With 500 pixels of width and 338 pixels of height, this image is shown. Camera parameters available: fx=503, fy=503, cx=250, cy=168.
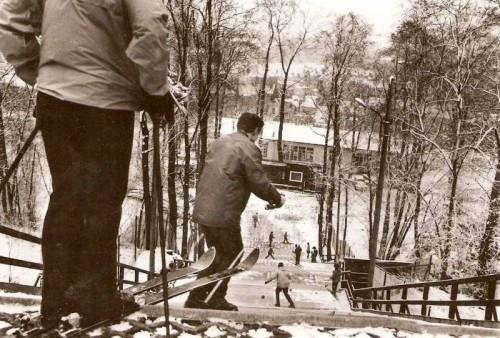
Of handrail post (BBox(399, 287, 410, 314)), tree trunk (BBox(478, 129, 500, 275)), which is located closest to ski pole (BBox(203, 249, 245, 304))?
handrail post (BBox(399, 287, 410, 314))

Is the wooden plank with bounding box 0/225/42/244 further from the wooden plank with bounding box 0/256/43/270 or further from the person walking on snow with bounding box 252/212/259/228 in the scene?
the person walking on snow with bounding box 252/212/259/228

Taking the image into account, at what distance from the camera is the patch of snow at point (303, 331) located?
3121 mm

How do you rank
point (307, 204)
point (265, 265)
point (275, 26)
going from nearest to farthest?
point (265, 265)
point (275, 26)
point (307, 204)

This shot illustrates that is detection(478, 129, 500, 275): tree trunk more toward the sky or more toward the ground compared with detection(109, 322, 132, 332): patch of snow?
more toward the ground

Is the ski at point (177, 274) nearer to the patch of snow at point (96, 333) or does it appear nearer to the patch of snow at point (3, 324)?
the patch of snow at point (96, 333)

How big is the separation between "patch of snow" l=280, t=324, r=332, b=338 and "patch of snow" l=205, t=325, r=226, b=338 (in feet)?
1.29

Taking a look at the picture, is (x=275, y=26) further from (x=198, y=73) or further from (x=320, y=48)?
(x=198, y=73)

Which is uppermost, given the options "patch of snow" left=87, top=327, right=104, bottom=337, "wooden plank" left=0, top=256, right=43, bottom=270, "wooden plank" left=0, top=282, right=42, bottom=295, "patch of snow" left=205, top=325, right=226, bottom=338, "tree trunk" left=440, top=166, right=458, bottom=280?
"patch of snow" left=87, top=327, right=104, bottom=337

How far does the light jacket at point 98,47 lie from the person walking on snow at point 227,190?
5.48 feet

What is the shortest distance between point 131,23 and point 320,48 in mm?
35122

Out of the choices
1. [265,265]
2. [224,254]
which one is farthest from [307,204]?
[224,254]

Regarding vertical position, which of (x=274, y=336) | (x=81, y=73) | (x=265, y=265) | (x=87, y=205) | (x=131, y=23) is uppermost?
(x=131, y=23)

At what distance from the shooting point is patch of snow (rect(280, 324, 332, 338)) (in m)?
3.12

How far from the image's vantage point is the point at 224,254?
458 cm
